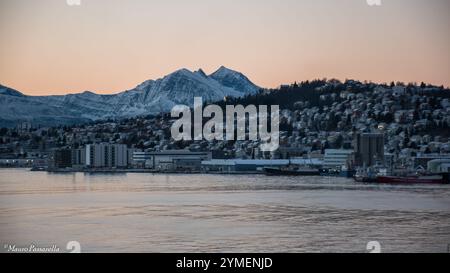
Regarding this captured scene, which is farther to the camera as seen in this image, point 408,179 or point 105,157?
point 105,157

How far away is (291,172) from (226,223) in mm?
18562

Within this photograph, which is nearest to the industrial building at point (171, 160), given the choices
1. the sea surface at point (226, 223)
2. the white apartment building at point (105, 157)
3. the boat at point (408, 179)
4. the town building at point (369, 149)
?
the white apartment building at point (105, 157)

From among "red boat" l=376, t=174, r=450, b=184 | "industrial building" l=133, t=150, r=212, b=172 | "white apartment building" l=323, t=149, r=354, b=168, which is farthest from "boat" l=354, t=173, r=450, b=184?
"industrial building" l=133, t=150, r=212, b=172

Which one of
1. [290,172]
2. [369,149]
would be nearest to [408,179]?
[369,149]

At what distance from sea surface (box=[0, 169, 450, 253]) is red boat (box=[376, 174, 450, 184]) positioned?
7.85 metres

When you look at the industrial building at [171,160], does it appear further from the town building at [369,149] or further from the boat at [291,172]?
the town building at [369,149]

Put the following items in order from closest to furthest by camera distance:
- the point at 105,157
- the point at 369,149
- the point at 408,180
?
the point at 408,180 → the point at 369,149 → the point at 105,157

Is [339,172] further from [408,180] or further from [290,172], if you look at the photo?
[408,180]

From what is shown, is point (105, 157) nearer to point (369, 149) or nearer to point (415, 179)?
point (369, 149)

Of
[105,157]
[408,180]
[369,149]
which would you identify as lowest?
[408,180]

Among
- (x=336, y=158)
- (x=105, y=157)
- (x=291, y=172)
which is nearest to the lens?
(x=291, y=172)

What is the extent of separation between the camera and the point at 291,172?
1046 inches

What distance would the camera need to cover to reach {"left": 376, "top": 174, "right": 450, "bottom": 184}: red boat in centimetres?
2031

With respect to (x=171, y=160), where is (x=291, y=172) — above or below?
below
